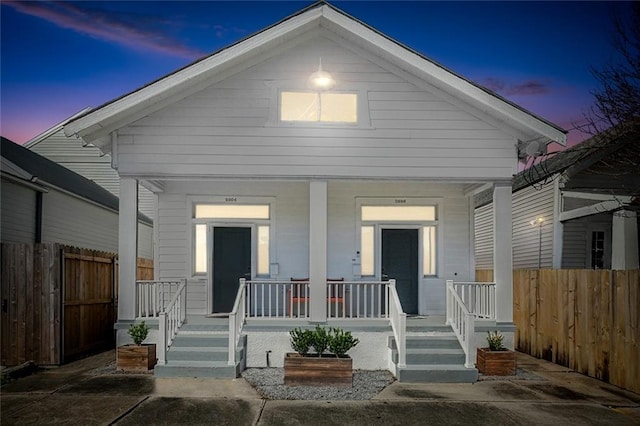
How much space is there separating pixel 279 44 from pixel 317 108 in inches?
51.9

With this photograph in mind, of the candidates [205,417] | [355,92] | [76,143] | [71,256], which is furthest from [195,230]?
[76,143]

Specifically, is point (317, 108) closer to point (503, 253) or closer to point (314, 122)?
point (314, 122)

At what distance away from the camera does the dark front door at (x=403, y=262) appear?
11.9m

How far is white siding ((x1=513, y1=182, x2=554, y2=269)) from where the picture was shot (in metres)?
15.9

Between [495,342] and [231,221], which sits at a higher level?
[231,221]

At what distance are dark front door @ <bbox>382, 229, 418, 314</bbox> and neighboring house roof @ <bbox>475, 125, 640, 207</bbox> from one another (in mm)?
2862

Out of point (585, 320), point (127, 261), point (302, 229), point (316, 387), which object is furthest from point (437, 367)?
point (127, 261)

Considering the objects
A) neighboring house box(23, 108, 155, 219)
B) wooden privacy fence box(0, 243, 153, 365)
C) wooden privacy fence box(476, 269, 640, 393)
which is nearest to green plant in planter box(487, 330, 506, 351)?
wooden privacy fence box(476, 269, 640, 393)

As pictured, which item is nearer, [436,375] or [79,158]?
[436,375]

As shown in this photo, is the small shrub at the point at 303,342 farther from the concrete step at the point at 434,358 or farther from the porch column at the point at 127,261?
the porch column at the point at 127,261

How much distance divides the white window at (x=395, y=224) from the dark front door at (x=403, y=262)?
19cm

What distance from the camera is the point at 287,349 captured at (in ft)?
31.6

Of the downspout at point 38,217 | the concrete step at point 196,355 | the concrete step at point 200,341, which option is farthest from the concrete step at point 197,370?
the downspout at point 38,217

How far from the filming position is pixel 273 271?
11.7m
